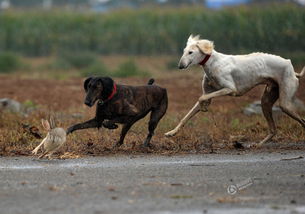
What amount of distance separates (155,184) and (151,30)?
27434 millimetres

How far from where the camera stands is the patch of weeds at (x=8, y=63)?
104 feet

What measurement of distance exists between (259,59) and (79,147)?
3.17 metres

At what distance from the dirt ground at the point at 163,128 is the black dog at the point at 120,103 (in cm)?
41

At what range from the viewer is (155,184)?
375 inches

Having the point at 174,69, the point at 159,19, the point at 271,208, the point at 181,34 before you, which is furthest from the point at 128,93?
the point at 159,19

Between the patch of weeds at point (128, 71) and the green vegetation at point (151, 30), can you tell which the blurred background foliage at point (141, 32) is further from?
the patch of weeds at point (128, 71)

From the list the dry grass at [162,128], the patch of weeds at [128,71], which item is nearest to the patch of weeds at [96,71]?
the patch of weeds at [128,71]

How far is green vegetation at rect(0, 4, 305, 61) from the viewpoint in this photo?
32938 millimetres

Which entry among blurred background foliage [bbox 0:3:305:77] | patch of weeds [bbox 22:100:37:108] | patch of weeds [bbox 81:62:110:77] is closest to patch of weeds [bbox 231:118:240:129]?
patch of weeds [bbox 22:100:37:108]

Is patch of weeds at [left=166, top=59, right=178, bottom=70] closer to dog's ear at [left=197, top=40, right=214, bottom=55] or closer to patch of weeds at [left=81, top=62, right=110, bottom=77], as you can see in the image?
patch of weeds at [left=81, top=62, right=110, bottom=77]

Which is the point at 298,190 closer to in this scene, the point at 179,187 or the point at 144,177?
the point at 179,187

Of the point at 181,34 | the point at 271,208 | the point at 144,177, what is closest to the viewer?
the point at 271,208

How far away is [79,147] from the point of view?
1275 cm

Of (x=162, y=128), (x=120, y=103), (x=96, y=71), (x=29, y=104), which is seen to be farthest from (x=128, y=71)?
(x=120, y=103)
